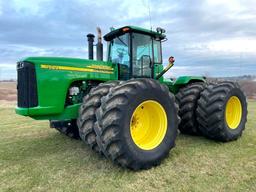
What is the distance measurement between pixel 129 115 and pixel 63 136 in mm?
3053

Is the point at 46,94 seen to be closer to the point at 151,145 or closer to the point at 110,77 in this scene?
the point at 110,77

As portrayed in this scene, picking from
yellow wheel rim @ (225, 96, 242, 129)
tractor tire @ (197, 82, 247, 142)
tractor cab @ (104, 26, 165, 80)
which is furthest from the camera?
yellow wheel rim @ (225, 96, 242, 129)

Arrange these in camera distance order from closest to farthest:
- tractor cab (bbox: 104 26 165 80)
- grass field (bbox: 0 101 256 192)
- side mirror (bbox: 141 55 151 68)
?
1. grass field (bbox: 0 101 256 192)
2. tractor cab (bbox: 104 26 165 80)
3. side mirror (bbox: 141 55 151 68)

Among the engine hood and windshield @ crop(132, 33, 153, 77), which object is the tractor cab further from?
the engine hood

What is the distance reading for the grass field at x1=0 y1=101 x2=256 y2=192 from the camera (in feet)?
11.6

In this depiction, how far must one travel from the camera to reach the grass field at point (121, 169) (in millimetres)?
3551

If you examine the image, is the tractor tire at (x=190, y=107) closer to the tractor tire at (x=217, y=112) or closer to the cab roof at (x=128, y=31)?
the tractor tire at (x=217, y=112)

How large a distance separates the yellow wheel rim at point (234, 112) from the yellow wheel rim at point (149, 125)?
7.99 feet

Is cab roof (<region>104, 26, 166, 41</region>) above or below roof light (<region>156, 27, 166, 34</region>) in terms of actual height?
below

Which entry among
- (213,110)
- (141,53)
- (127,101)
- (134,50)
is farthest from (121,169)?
(141,53)

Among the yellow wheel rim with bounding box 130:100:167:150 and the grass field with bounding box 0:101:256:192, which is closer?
the grass field with bounding box 0:101:256:192

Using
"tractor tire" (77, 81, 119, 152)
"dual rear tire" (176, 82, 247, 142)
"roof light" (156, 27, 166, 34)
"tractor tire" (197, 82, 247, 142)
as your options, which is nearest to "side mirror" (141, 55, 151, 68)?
"roof light" (156, 27, 166, 34)

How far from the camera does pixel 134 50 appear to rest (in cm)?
556

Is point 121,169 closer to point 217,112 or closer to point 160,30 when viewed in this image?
point 217,112
